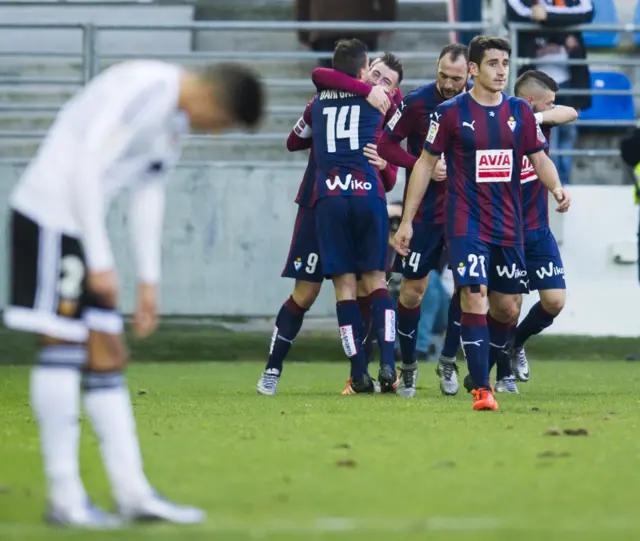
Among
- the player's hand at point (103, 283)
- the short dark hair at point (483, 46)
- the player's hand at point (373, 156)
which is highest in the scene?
the short dark hair at point (483, 46)

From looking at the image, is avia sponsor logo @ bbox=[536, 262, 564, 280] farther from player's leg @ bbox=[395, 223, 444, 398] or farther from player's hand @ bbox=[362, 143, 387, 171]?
player's hand @ bbox=[362, 143, 387, 171]

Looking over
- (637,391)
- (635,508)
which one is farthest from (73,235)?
(637,391)

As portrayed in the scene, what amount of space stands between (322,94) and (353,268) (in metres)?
1.21

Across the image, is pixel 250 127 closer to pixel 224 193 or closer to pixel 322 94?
pixel 322 94

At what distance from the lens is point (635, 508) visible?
5688mm

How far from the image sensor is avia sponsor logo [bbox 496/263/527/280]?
1023 centimetres

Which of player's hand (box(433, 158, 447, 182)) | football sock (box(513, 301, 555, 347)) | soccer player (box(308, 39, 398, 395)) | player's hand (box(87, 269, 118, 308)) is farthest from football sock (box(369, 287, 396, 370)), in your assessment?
player's hand (box(87, 269, 118, 308))

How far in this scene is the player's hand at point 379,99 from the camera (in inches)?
440

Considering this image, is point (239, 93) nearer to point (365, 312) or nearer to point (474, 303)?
point (474, 303)

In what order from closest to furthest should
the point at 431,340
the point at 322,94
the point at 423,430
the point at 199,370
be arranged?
the point at 423,430 < the point at 322,94 < the point at 199,370 < the point at 431,340

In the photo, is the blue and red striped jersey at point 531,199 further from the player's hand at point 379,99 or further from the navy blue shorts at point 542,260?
the player's hand at point 379,99

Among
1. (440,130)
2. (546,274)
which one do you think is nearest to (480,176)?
(440,130)

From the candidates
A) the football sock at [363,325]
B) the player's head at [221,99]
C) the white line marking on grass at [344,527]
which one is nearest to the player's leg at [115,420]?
the white line marking on grass at [344,527]

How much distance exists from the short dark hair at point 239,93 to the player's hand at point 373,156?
565 centimetres
